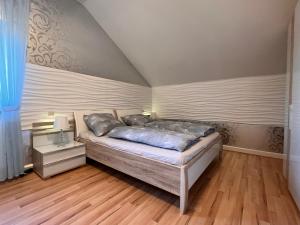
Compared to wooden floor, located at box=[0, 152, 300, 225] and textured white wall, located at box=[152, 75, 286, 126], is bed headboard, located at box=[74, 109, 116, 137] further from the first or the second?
textured white wall, located at box=[152, 75, 286, 126]

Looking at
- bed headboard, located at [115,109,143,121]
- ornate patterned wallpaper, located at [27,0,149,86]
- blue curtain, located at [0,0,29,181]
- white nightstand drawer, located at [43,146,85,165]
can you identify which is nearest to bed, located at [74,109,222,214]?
white nightstand drawer, located at [43,146,85,165]

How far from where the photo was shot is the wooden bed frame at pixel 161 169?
1535mm

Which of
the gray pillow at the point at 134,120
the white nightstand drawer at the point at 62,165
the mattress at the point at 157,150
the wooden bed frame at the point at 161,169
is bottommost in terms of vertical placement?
the white nightstand drawer at the point at 62,165

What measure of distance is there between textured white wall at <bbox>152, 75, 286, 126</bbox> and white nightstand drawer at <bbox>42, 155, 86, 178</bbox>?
2.80 m

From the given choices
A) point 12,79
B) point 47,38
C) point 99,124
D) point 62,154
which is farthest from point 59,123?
point 47,38

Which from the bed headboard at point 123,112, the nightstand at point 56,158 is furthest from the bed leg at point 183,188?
the bed headboard at point 123,112

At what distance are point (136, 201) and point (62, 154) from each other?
1.36m

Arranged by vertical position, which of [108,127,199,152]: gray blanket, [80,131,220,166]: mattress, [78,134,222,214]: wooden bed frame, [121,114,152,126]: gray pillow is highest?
[121,114,152,126]: gray pillow

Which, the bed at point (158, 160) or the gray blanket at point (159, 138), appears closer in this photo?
the bed at point (158, 160)

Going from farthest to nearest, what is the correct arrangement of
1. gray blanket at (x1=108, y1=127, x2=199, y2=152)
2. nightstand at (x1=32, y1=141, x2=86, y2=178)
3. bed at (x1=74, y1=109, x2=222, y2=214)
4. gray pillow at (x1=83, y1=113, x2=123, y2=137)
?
gray pillow at (x1=83, y1=113, x2=123, y2=137)
nightstand at (x1=32, y1=141, x2=86, y2=178)
gray blanket at (x1=108, y1=127, x2=199, y2=152)
bed at (x1=74, y1=109, x2=222, y2=214)

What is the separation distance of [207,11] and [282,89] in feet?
7.07

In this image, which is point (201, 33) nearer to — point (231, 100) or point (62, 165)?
point (231, 100)

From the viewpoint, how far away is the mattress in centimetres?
160

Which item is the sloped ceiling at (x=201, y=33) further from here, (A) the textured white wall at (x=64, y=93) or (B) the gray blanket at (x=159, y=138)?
(B) the gray blanket at (x=159, y=138)
